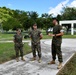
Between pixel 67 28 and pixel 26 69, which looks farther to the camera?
pixel 67 28

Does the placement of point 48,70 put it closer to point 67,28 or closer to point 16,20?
point 67,28

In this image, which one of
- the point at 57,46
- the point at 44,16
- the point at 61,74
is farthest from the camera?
the point at 44,16

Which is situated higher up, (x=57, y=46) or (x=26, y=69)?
(x=57, y=46)

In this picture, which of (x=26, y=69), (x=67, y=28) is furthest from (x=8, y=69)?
(x=67, y=28)

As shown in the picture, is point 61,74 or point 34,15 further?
point 34,15

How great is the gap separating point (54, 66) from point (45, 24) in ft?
217

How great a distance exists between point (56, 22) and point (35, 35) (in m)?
1.73

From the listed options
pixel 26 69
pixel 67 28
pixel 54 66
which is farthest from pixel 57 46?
pixel 67 28

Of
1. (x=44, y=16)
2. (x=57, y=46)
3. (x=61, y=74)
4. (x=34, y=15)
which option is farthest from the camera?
(x=34, y=15)

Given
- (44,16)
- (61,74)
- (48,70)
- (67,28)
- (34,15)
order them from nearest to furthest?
(61,74) < (48,70) < (67,28) < (44,16) < (34,15)

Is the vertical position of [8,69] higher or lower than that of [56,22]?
lower

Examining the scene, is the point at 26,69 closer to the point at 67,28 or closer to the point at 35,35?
the point at 35,35

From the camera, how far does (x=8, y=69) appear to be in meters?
9.95

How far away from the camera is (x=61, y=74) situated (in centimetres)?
916
